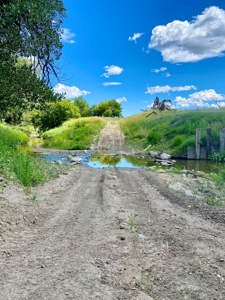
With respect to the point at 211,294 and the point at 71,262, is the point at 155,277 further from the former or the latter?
the point at 71,262

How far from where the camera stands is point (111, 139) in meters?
30.6

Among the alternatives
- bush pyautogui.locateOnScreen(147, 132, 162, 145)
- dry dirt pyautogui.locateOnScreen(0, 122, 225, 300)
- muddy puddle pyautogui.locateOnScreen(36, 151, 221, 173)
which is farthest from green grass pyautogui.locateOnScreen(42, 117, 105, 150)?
dry dirt pyautogui.locateOnScreen(0, 122, 225, 300)

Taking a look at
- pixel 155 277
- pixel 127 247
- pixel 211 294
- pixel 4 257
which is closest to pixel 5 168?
pixel 4 257

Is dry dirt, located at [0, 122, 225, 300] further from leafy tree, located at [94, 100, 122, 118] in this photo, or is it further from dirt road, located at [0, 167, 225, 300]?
leafy tree, located at [94, 100, 122, 118]

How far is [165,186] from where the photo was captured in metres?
10.1

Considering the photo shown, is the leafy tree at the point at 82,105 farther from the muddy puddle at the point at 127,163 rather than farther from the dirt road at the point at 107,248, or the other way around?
the dirt road at the point at 107,248

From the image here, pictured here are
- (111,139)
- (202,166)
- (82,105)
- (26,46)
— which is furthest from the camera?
(82,105)

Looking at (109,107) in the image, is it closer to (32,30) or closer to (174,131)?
(174,131)

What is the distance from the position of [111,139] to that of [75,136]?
4367 mm

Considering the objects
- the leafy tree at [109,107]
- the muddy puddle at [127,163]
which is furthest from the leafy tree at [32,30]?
the leafy tree at [109,107]

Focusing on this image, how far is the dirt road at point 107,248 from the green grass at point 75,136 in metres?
21.4

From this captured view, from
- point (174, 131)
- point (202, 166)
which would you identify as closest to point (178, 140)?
point (174, 131)

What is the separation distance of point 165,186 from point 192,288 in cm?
682

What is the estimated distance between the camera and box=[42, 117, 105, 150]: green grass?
96.0ft
